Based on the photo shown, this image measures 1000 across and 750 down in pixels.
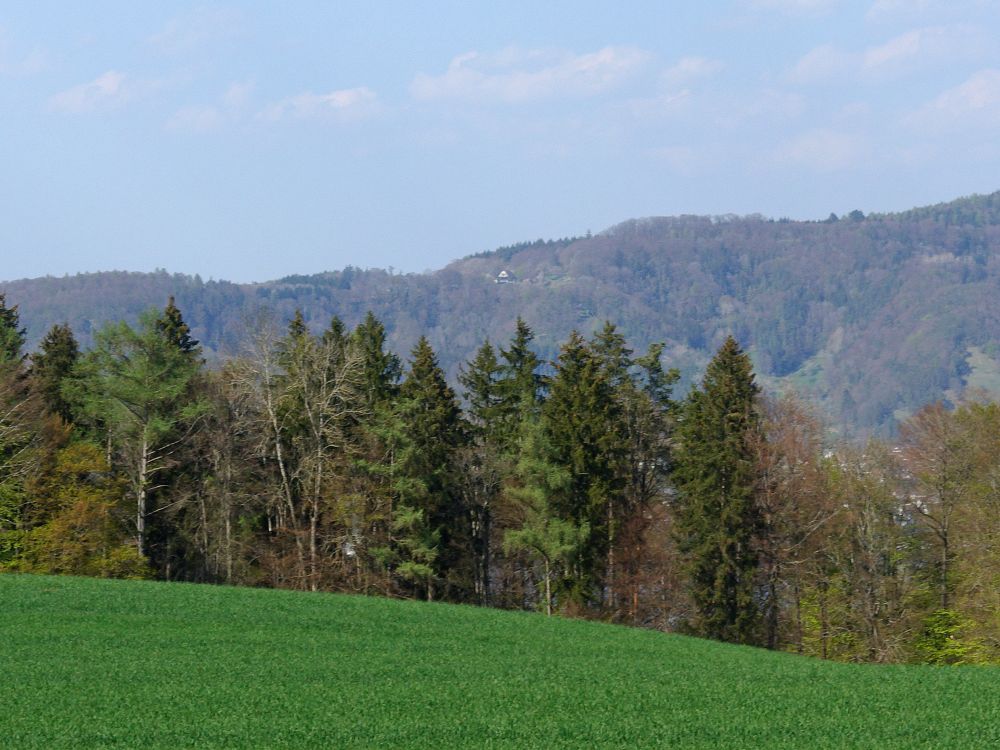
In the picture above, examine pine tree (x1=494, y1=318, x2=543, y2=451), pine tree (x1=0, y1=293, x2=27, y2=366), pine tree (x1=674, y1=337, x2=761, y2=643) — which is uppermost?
pine tree (x1=0, y1=293, x2=27, y2=366)

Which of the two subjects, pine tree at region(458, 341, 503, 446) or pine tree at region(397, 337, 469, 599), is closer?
pine tree at region(397, 337, 469, 599)

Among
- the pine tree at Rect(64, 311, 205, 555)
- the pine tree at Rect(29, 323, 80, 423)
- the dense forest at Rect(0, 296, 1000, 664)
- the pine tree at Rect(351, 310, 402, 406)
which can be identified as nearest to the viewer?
the dense forest at Rect(0, 296, 1000, 664)

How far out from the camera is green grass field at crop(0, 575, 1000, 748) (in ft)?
68.1

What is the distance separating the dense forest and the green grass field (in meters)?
14.9

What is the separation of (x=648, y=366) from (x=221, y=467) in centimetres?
2313

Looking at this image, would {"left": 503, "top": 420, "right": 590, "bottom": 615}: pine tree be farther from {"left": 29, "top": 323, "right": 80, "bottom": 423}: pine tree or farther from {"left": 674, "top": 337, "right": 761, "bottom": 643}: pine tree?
{"left": 29, "top": 323, "right": 80, "bottom": 423}: pine tree

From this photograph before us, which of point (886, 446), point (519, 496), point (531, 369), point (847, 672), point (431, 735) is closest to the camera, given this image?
point (431, 735)

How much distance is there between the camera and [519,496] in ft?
189

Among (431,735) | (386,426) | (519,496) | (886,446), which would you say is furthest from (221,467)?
(431,735)

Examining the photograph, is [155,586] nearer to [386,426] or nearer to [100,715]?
[386,426]

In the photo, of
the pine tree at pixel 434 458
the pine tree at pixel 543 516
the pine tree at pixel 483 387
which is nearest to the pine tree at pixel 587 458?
the pine tree at pixel 543 516

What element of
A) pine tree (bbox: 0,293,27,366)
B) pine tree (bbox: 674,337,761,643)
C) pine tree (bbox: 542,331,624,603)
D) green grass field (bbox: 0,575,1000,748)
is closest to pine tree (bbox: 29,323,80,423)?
pine tree (bbox: 0,293,27,366)

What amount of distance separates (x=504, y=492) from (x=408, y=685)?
1290 inches

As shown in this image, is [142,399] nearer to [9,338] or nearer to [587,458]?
[9,338]
